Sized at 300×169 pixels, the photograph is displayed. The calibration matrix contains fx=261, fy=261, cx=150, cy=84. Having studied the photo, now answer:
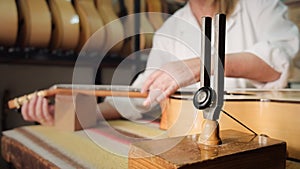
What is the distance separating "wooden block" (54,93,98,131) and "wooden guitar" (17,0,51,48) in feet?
1.50

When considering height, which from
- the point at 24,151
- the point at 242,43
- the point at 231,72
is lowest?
the point at 24,151

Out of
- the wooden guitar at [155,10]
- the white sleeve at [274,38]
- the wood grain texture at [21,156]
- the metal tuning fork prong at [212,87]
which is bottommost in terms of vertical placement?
the wood grain texture at [21,156]

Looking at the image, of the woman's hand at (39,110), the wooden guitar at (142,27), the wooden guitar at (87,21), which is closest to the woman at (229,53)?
the woman's hand at (39,110)

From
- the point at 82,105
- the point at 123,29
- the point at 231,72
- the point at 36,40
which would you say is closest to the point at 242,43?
the point at 231,72

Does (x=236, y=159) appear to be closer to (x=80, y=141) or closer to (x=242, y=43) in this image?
(x=80, y=141)

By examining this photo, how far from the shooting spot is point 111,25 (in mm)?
1099

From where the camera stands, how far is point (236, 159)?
243mm

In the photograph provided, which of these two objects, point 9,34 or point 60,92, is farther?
point 9,34

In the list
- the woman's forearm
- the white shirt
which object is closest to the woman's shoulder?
the white shirt

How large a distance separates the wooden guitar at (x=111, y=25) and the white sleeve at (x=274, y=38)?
526 mm

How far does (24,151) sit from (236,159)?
37cm

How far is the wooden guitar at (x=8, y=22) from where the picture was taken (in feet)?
2.85

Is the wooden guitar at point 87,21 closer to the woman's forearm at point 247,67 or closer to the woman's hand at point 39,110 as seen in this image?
the woman's hand at point 39,110

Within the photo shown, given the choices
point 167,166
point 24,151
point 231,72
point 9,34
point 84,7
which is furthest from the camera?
point 84,7
